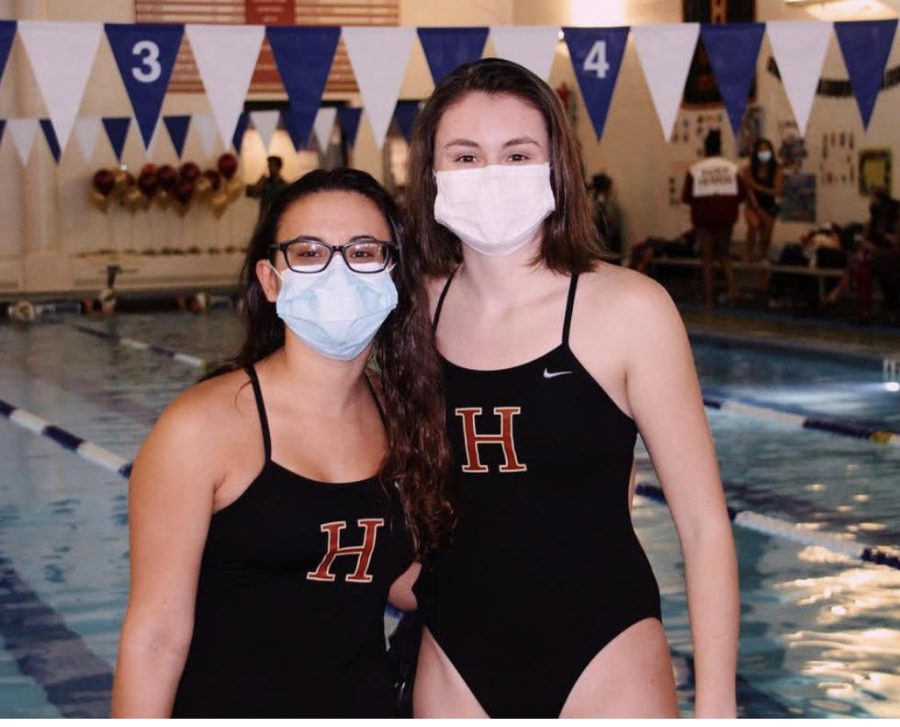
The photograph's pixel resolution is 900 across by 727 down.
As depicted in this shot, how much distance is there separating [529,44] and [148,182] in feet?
41.5

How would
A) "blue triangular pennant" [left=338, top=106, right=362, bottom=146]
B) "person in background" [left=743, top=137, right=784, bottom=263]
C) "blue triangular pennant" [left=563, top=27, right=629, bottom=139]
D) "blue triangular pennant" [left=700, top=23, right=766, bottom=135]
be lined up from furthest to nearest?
"blue triangular pennant" [left=338, top=106, right=362, bottom=146] < "person in background" [left=743, top=137, right=784, bottom=263] < "blue triangular pennant" [left=563, top=27, right=629, bottom=139] < "blue triangular pennant" [left=700, top=23, right=766, bottom=135]

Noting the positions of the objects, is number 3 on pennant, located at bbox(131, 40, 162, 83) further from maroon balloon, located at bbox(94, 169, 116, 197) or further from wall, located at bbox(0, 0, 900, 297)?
maroon balloon, located at bbox(94, 169, 116, 197)

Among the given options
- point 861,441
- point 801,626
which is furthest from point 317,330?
point 861,441

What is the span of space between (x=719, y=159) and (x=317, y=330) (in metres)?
14.2

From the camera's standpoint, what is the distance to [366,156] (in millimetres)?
22984

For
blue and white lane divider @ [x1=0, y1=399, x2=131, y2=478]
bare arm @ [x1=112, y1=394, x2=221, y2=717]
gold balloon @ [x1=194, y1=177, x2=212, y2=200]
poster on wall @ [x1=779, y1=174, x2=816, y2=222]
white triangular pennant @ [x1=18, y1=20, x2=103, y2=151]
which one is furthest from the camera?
gold balloon @ [x1=194, y1=177, x2=212, y2=200]

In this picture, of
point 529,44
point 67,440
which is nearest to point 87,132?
point 67,440

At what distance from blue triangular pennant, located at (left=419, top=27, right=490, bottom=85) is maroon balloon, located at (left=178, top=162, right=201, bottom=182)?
12233mm

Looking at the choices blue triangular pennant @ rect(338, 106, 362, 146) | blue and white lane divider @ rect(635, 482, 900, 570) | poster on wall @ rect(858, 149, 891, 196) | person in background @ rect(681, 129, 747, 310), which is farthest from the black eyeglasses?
blue triangular pennant @ rect(338, 106, 362, 146)

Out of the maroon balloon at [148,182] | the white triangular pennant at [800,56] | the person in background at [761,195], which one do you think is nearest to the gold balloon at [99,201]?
the maroon balloon at [148,182]

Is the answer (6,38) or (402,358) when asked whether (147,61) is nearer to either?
(6,38)

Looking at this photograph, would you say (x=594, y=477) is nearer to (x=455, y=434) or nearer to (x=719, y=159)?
(x=455, y=434)

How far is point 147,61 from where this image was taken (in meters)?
9.34

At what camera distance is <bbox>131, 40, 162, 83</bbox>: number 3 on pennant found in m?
9.27
